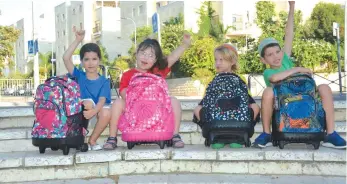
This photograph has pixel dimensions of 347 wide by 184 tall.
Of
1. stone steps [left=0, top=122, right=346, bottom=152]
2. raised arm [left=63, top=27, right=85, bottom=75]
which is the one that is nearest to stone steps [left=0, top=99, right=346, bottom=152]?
stone steps [left=0, top=122, right=346, bottom=152]

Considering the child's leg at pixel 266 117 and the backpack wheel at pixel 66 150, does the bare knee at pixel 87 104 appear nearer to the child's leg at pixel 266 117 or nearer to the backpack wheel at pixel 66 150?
the backpack wheel at pixel 66 150

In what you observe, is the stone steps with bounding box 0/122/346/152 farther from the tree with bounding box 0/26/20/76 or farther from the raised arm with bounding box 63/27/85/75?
the tree with bounding box 0/26/20/76

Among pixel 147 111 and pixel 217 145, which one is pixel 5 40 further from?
pixel 217 145

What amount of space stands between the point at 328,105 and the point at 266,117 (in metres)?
0.55

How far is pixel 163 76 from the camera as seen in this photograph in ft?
13.3

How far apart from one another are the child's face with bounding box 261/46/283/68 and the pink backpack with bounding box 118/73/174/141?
1167 millimetres

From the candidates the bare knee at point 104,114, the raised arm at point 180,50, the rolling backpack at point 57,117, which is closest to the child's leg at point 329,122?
the raised arm at point 180,50

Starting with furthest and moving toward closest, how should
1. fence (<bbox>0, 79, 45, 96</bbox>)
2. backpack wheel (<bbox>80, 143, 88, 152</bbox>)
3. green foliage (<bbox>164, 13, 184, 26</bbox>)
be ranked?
green foliage (<bbox>164, 13, 184, 26</bbox>) < fence (<bbox>0, 79, 45, 96</bbox>) < backpack wheel (<bbox>80, 143, 88, 152</bbox>)

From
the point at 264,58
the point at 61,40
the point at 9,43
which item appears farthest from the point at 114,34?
the point at 264,58

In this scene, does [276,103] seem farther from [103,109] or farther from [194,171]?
[103,109]

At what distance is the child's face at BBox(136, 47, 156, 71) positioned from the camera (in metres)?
4.00

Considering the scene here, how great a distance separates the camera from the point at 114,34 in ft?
155

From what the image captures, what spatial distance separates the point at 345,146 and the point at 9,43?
75.2 ft

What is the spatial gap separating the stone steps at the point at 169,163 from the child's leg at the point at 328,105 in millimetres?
228
